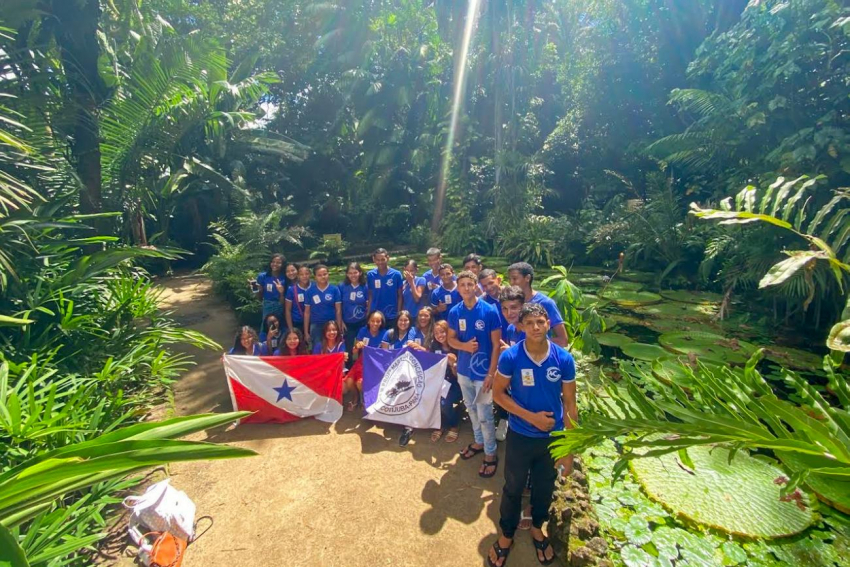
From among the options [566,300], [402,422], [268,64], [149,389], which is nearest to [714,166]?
[566,300]

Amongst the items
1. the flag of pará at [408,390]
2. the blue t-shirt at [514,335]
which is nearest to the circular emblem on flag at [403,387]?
the flag of pará at [408,390]

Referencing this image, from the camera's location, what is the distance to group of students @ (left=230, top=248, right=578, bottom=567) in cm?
236

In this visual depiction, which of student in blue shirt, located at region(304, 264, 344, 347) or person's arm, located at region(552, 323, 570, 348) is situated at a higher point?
person's arm, located at region(552, 323, 570, 348)

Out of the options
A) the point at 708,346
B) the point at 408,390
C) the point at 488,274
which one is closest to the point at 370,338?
the point at 408,390

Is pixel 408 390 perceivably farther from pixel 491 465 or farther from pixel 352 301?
pixel 352 301

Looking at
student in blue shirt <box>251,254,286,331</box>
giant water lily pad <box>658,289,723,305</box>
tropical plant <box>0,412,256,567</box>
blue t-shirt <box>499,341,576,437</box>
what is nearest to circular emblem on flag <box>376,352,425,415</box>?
blue t-shirt <box>499,341,576,437</box>

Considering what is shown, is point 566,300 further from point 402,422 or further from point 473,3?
point 473,3

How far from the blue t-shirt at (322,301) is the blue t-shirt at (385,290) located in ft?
1.48

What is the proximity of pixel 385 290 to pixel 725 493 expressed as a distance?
3885 mm

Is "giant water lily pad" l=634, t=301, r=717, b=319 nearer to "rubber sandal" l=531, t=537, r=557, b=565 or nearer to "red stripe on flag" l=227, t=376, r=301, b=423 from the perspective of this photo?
"rubber sandal" l=531, t=537, r=557, b=565

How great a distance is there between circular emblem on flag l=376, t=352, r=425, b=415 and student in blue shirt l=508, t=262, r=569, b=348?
57.4 inches

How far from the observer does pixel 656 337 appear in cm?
600

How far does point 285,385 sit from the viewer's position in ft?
13.9

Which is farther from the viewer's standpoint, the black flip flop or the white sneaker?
the white sneaker
